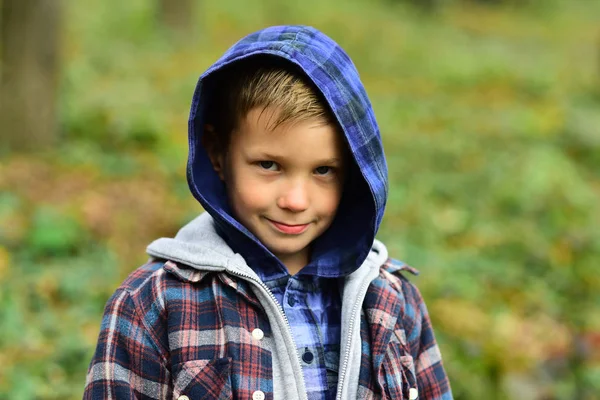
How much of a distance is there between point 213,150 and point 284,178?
12.8 inches

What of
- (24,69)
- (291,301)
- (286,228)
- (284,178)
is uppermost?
(24,69)

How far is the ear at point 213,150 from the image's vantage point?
240 centimetres

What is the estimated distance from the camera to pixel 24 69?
22.8ft

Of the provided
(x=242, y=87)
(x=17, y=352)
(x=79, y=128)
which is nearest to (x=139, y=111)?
(x=79, y=128)

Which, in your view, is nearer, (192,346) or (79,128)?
(192,346)

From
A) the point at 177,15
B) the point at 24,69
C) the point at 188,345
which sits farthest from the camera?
the point at 177,15

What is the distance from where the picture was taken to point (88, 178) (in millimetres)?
6555

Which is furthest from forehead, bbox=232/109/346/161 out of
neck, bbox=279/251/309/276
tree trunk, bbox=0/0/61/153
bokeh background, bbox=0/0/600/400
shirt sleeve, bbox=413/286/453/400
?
tree trunk, bbox=0/0/61/153

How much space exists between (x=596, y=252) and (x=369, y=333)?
4.20 m

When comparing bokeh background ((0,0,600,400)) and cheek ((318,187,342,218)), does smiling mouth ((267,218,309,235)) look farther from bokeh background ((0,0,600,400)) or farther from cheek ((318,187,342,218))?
bokeh background ((0,0,600,400))

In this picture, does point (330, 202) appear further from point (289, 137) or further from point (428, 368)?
point (428, 368)

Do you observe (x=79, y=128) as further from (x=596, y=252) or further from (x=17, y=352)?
(x=596, y=252)

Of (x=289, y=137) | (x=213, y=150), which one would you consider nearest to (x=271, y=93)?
(x=289, y=137)

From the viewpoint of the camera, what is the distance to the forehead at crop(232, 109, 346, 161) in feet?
7.06
